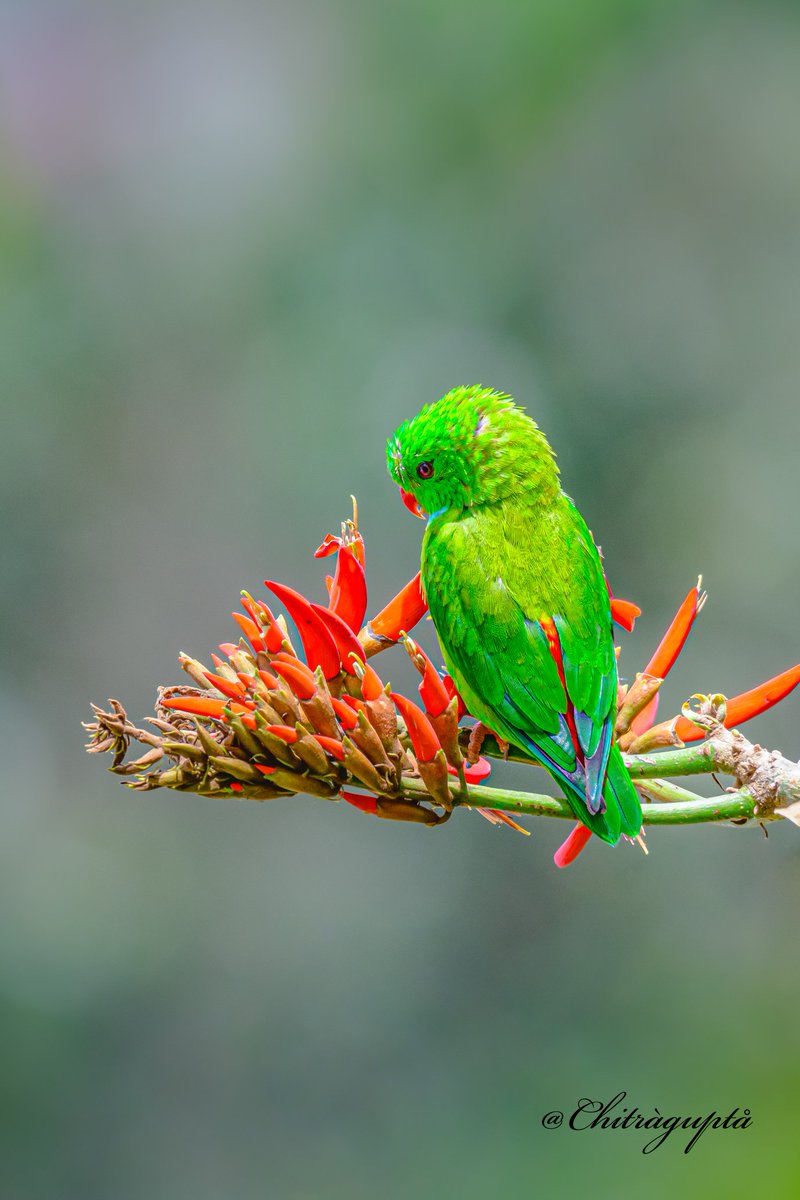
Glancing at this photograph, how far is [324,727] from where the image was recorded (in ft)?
4.39

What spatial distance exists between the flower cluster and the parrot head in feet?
0.66

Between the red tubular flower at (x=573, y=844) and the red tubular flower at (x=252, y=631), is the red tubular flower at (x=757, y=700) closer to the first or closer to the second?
the red tubular flower at (x=573, y=844)

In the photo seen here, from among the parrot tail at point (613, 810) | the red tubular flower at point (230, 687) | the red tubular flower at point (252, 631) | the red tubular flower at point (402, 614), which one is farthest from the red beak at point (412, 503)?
the parrot tail at point (613, 810)

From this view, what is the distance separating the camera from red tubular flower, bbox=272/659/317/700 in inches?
52.1

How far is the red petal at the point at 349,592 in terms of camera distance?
5.13 feet

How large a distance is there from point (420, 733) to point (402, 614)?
0.42m

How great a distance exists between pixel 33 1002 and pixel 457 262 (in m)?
4.15

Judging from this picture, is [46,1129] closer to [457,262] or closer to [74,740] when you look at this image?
[74,740]

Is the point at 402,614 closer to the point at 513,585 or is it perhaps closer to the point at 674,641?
the point at 513,585

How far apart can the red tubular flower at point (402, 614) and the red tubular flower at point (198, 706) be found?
0.31 meters

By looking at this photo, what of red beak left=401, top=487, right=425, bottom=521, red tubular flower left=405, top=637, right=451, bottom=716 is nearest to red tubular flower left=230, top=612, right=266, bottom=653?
red tubular flower left=405, top=637, right=451, bottom=716

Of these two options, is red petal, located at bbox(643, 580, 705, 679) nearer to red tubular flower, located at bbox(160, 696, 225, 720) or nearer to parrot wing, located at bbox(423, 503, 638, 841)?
parrot wing, located at bbox(423, 503, 638, 841)

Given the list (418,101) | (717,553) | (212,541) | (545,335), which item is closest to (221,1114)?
(212,541)

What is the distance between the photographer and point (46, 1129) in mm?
5320
